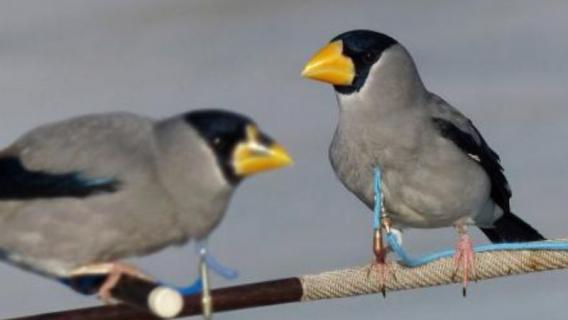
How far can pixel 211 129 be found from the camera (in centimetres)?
144

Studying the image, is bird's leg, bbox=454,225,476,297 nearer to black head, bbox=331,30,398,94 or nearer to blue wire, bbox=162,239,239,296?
black head, bbox=331,30,398,94

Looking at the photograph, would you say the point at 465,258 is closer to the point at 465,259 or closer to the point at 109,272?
the point at 465,259

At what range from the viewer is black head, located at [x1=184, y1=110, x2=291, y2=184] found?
1412mm

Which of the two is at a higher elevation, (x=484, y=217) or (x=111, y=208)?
(x=111, y=208)

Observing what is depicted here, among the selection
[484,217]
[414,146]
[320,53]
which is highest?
[320,53]

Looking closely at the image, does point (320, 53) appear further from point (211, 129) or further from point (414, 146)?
point (211, 129)

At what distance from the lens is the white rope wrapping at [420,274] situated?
2002 mm

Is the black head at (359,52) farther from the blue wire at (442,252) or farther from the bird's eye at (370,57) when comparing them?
the blue wire at (442,252)

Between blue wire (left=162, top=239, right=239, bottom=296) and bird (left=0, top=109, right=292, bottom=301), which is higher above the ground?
bird (left=0, top=109, right=292, bottom=301)

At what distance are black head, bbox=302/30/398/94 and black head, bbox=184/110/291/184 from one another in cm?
83

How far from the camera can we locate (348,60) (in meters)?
2.33

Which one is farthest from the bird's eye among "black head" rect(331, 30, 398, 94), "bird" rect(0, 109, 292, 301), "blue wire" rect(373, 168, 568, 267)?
"bird" rect(0, 109, 292, 301)

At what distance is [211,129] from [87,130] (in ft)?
0.47

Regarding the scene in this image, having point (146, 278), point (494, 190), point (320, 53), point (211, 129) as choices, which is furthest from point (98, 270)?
point (494, 190)
